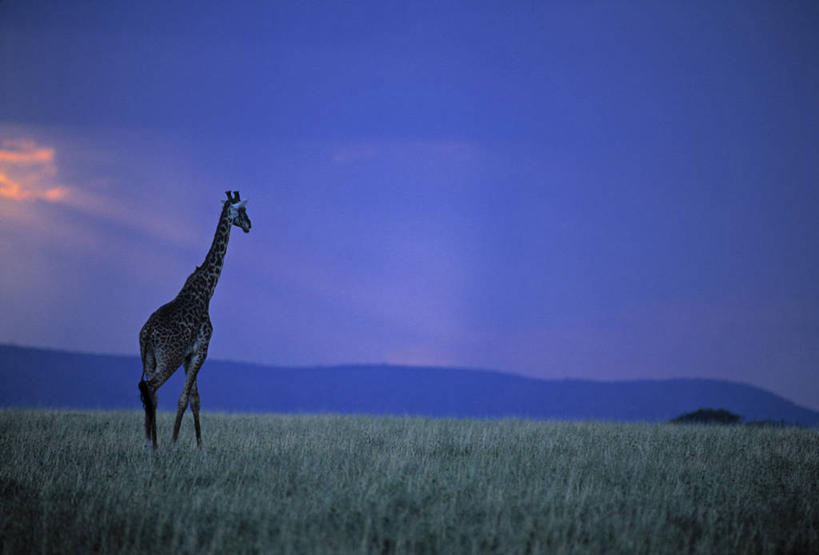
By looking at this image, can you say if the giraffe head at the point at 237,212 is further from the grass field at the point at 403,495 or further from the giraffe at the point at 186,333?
the grass field at the point at 403,495

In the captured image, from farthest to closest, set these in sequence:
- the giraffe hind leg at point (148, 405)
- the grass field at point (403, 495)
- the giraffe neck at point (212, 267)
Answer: the giraffe neck at point (212, 267)
the giraffe hind leg at point (148, 405)
the grass field at point (403, 495)

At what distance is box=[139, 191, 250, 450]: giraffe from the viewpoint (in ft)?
47.9

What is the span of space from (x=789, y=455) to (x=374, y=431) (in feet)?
31.4

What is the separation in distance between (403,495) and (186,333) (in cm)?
711

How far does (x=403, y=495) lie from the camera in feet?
32.6

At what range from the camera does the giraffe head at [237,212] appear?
17062mm

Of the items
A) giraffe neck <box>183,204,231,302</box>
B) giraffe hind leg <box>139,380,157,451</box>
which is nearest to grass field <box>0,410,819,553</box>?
giraffe hind leg <box>139,380,157,451</box>

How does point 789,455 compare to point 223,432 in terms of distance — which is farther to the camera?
point 223,432

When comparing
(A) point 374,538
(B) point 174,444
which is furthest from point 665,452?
(B) point 174,444

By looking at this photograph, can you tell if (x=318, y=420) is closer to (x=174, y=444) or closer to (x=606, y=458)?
(x=174, y=444)

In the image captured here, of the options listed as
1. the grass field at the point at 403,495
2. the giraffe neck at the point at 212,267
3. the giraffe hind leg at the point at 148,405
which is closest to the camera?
the grass field at the point at 403,495

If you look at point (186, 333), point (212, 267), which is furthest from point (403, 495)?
point (212, 267)

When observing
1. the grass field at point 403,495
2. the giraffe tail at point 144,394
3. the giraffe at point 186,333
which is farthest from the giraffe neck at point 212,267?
the grass field at point 403,495

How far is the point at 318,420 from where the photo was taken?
22.7 meters
